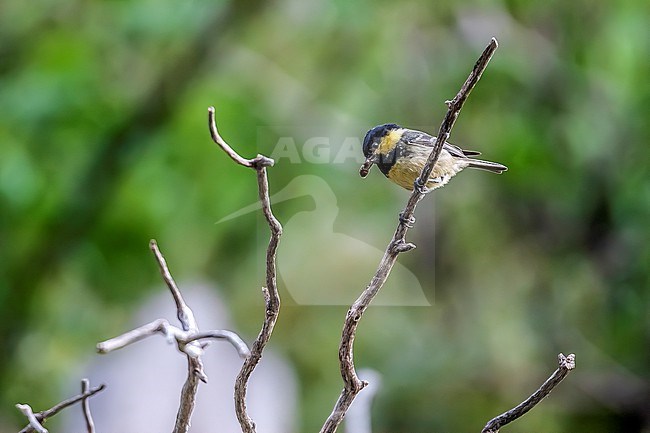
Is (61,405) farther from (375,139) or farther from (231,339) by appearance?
(375,139)

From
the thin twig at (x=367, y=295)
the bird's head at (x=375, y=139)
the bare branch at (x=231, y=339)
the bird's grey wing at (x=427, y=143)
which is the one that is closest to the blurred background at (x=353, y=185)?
the bird's grey wing at (x=427, y=143)

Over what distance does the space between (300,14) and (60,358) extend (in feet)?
3.83

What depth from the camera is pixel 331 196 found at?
1975 mm

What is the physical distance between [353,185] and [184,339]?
5.57 ft

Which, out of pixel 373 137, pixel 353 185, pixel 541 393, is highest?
pixel 373 137

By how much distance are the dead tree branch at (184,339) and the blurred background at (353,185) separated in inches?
51.7

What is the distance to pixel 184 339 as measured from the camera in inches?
12.6

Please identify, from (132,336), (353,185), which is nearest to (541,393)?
(132,336)

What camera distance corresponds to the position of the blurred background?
6.11ft

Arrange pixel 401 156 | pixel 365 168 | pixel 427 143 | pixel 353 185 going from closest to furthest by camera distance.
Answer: pixel 365 168 → pixel 401 156 → pixel 427 143 → pixel 353 185

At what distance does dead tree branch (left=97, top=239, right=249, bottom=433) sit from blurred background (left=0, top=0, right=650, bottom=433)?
4.31 ft

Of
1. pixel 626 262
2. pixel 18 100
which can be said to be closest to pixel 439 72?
pixel 626 262

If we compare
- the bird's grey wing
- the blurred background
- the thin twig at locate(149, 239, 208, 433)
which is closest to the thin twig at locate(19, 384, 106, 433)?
the thin twig at locate(149, 239, 208, 433)

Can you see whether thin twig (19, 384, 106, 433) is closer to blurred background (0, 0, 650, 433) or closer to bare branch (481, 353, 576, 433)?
bare branch (481, 353, 576, 433)
